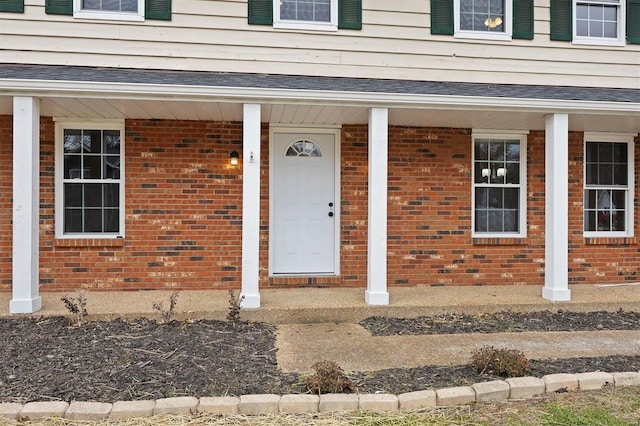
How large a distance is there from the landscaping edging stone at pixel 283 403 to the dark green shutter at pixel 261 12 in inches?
194

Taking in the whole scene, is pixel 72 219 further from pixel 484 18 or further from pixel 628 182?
pixel 628 182

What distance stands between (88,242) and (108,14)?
9.87 feet

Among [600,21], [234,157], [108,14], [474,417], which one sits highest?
[600,21]

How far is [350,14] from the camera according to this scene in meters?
6.31

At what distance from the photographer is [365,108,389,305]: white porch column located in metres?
5.44

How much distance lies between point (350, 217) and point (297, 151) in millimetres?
1209

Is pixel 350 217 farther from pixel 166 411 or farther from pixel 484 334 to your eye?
pixel 166 411

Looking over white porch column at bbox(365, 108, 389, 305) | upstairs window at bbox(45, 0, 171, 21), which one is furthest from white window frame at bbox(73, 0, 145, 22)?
white porch column at bbox(365, 108, 389, 305)

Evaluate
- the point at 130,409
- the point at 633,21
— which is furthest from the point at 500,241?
the point at 130,409

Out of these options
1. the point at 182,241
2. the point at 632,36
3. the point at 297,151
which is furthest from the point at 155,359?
the point at 632,36

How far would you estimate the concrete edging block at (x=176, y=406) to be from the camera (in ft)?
9.48

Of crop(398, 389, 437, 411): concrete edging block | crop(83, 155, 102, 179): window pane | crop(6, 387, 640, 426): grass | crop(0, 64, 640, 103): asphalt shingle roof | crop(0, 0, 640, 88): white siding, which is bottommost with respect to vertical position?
crop(6, 387, 640, 426): grass

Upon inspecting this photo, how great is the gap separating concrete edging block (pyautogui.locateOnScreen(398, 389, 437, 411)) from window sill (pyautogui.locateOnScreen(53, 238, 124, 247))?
14.8ft

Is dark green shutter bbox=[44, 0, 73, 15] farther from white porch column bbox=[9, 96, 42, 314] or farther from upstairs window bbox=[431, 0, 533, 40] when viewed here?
upstairs window bbox=[431, 0, 533, 40]
